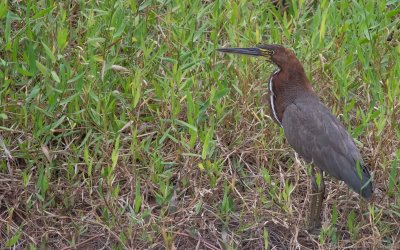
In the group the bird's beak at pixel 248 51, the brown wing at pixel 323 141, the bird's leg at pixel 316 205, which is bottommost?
the bird's leg at pixel 316 205

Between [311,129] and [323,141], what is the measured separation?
0.11m

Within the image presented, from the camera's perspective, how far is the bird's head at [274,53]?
6219 millimetres

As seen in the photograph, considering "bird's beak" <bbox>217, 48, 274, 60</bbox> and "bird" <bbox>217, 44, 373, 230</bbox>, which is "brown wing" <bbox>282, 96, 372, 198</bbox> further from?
"bird's beak" <bbox>217, 48, 274, 60</bbox>

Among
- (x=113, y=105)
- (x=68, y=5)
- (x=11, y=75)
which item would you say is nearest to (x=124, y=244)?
(x=113, y=105)

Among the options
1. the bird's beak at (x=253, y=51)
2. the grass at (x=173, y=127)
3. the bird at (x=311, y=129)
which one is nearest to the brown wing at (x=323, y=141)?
the bird at (x=311, y=129)

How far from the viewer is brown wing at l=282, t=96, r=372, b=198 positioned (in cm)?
577

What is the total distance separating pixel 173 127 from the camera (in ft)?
20.1

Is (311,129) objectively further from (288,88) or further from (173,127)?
(173,127)

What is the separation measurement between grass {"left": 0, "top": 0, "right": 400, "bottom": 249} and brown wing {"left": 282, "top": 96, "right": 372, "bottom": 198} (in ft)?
0.50

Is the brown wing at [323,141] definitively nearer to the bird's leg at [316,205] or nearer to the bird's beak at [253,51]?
the bird's leg at [316,205]

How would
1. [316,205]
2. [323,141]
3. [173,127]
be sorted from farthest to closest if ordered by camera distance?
1. [173,127]
2. [323,141]
3. [316,205]

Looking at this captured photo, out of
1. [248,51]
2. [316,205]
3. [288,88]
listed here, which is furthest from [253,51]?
[316,205]

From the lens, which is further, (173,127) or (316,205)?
(173,127)

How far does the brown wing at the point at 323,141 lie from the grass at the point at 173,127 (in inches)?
6.1
